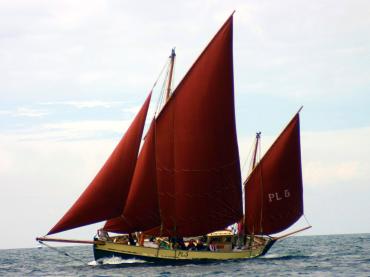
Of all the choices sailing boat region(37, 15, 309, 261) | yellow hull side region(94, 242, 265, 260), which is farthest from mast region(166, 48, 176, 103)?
yellow hull side region(94, 242, 265, 260)

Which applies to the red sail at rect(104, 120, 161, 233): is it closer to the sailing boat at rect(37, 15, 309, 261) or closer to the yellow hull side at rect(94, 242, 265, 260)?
the sailing boat at rect(37, 15, 309, 261)

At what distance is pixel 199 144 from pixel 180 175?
95.7 inches

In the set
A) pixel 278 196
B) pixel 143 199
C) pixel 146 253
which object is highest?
pixel 278 196

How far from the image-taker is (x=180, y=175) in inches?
2024

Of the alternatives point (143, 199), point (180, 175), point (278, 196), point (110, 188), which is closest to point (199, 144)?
point (180, 175)

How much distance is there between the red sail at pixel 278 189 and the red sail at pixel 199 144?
8.02m

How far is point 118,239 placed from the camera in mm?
53562

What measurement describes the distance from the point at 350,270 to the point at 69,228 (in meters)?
16.5

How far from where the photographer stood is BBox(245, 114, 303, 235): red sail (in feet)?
196

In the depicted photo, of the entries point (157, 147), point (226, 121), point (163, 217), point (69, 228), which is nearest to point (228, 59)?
point (226, 121)

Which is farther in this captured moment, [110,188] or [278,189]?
[278,189]

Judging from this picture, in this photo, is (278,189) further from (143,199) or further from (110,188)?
(110,188)

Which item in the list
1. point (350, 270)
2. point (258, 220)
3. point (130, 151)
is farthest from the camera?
point (258, 220)

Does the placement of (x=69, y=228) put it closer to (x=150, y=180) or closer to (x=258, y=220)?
(x=150, y=180)
